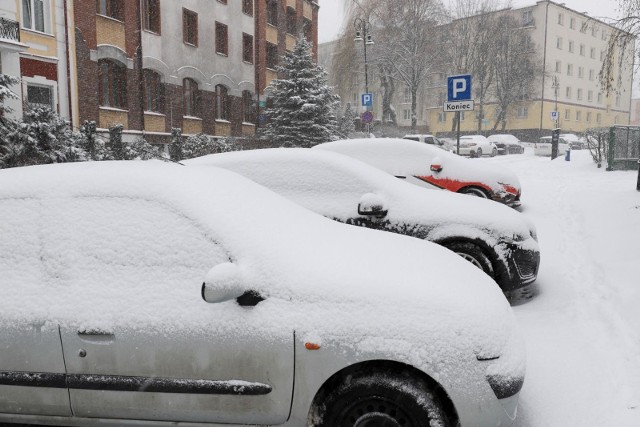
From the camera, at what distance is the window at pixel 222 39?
101 feet

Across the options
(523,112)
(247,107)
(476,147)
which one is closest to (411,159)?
(247,107)

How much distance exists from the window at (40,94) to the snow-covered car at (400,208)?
16221 mm

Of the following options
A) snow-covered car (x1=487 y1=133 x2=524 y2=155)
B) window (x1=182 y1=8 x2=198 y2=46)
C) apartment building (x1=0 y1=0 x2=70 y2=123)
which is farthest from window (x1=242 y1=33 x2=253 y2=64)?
snow-covered car (x1=487 y1=133 x2=524 y2=155)

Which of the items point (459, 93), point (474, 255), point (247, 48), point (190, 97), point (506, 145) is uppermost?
point (247, 48)

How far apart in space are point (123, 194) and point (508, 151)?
40.7m

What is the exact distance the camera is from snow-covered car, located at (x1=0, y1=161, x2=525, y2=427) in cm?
253

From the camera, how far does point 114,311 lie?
2.67 metres

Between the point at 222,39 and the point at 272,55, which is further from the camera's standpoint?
the point at 272,55

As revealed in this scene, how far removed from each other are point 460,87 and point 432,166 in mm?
2756

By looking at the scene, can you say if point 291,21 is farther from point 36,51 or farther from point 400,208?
point 400,208

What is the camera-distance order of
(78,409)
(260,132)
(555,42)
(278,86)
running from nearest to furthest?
1. (78,409)
2. (278,86)
3. (260,132)
4. (555,42)

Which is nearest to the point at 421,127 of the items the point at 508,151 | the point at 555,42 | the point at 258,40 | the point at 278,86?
the point at 555,42

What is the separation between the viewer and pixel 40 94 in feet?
65.7

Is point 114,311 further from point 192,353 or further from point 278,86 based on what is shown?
point 278,86
